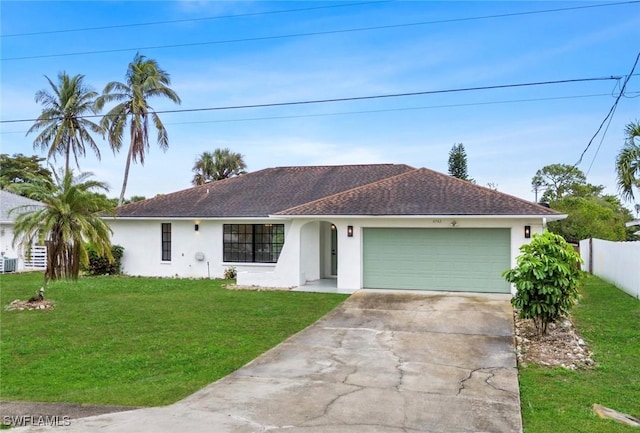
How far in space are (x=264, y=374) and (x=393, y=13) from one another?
10626 mm

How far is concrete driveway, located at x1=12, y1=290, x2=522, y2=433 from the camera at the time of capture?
5.02m

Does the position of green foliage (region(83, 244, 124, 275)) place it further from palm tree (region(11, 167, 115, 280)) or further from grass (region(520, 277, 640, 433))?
grass (region(520, 277, 640, 433))

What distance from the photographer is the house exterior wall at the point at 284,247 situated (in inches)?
594

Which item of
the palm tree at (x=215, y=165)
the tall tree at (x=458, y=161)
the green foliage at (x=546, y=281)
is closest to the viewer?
the green foliage at (x=546, y=281)

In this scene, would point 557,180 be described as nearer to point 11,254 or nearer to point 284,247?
point 284,247

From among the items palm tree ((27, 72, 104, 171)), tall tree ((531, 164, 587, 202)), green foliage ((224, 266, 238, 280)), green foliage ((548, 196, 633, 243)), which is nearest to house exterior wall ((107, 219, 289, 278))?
green foliage ((224, 266, 238, 280))

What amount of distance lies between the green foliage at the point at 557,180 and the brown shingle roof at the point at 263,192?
3941 centimetres

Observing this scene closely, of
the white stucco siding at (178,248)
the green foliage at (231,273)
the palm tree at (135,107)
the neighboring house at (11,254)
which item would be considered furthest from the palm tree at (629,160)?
the palm tree at (135,107)

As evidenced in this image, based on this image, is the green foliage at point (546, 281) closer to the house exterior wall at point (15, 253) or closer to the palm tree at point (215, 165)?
the house exterior wall at point (15, 253)

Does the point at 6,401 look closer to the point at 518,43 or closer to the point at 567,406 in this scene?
the point at 567,406

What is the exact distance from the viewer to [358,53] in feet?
53.3

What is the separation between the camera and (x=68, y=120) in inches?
1294

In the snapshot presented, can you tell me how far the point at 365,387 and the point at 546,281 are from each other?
175 inches

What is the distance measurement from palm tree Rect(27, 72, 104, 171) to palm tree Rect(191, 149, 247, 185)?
26.2 feet
